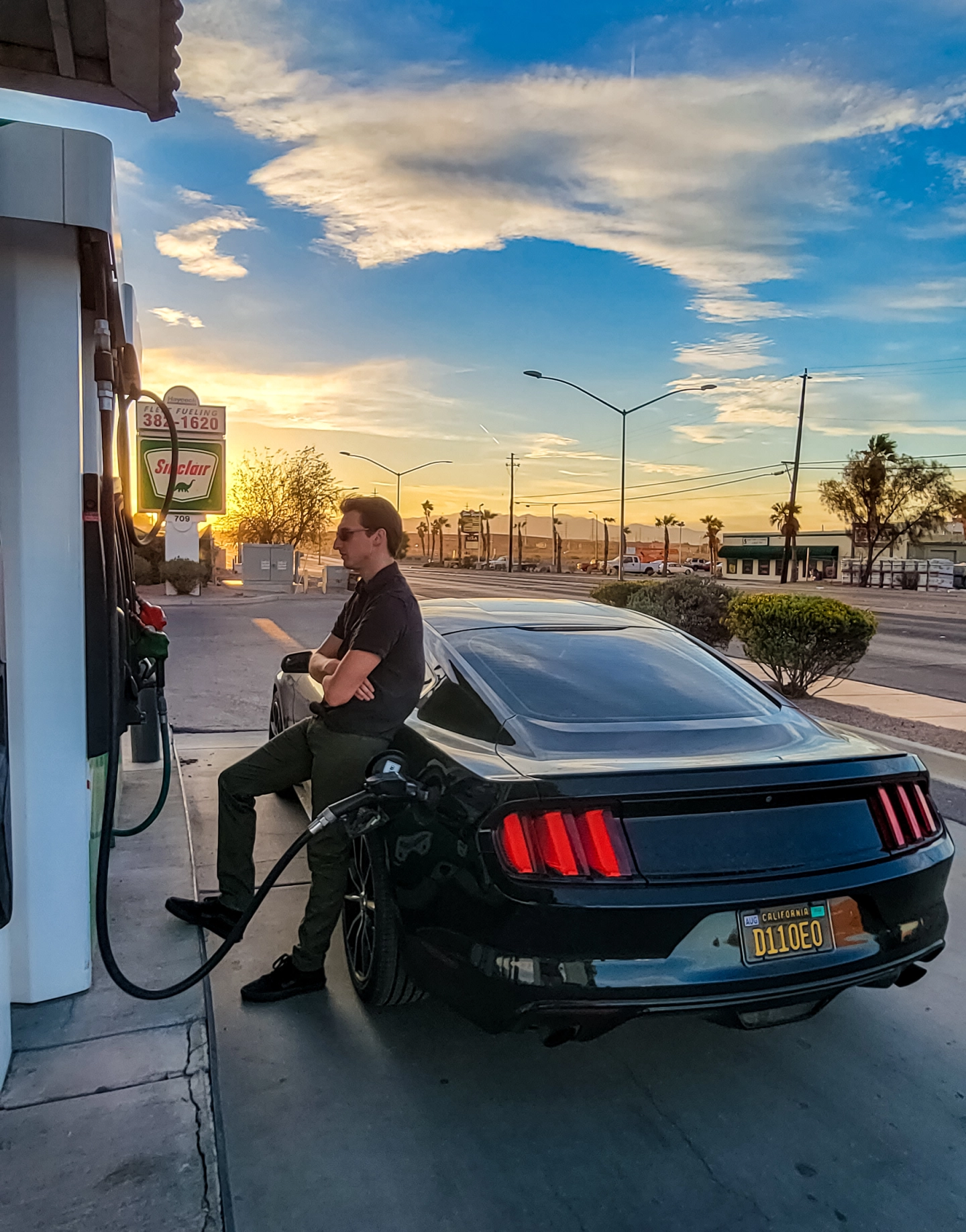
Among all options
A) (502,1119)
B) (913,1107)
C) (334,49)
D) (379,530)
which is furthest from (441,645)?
(334,49)

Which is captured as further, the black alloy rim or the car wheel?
the black alloy rim

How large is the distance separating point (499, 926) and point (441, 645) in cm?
147

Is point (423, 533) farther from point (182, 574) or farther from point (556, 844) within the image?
point (556, 844)

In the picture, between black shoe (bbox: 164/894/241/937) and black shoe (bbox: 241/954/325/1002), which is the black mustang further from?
black shoe (bbox: 164/894/241/937)

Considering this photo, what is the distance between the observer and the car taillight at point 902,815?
2.93 meters

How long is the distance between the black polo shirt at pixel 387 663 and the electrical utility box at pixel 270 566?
35044mm

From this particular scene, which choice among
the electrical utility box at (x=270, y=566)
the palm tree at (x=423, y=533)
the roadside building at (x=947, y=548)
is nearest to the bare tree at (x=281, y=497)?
the electrical utility box at (x=270, y=566)

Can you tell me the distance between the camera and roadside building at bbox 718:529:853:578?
85.9 m

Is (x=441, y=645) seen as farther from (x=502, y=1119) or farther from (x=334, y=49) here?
(x=334, y=49)

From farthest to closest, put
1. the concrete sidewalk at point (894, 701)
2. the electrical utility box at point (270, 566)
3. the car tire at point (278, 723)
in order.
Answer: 1. the electrical utility box at point (270, 566)
2. the concrete sidewalk at point (894, 701)
3. the car tire at point (278, 723)

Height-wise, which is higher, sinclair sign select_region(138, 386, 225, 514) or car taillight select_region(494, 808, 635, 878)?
sinclair sign select_region(138, 386, 225, 514)

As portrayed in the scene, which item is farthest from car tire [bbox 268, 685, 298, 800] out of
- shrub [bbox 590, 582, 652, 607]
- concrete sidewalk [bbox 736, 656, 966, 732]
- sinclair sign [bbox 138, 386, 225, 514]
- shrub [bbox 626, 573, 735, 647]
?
sinclair sign [bbox 138, 386, 225, 514]

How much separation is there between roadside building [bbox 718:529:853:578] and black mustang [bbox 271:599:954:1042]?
7978 cm

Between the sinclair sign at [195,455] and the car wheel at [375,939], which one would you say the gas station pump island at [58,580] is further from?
the sinclair sign at [195,455]
